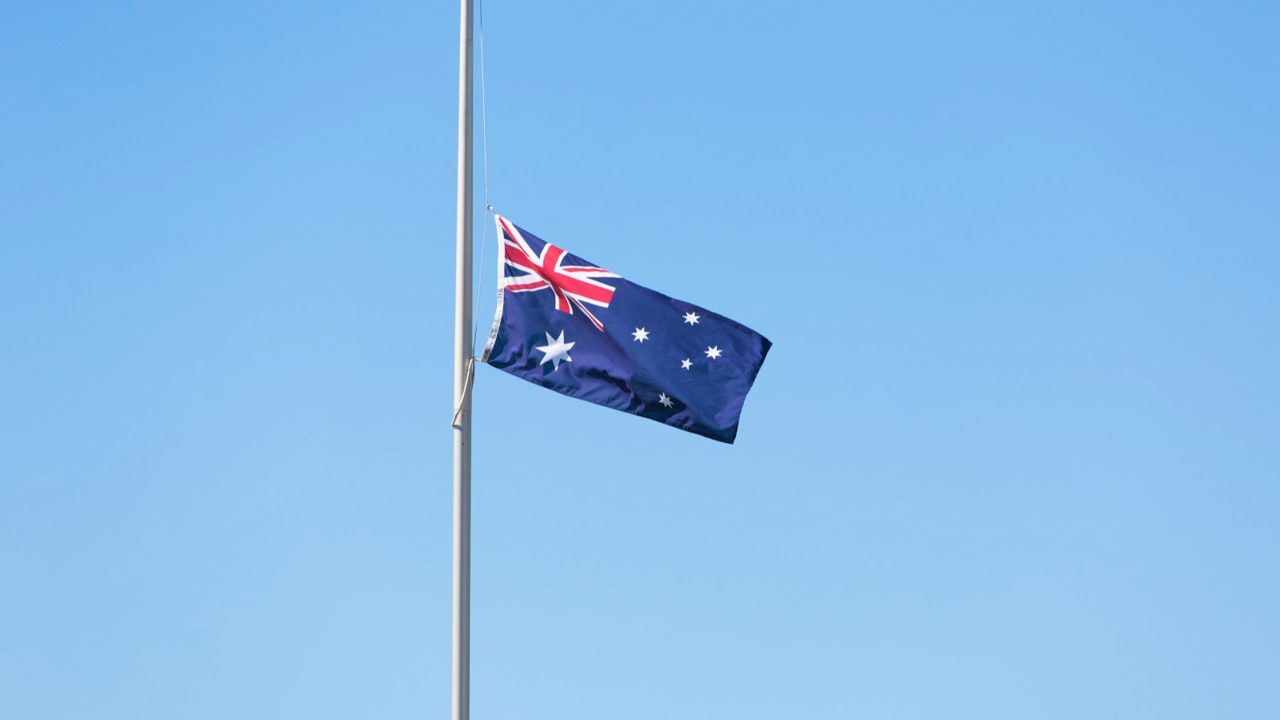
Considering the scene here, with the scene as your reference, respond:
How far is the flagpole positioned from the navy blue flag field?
446 millimetres

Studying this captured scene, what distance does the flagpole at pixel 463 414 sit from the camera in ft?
Answer: 61.1

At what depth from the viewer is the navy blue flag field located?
20.2 m

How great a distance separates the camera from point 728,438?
20797mm

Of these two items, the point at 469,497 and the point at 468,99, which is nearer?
the point at 469,497

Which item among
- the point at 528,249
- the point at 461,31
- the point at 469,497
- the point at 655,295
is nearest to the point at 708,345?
the point at 655,295

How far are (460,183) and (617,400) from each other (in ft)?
11.0

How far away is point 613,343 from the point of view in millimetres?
20734

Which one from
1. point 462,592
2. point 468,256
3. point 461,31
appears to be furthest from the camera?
point 461,31

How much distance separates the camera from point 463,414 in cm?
1964

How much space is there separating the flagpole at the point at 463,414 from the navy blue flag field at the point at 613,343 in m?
0.45

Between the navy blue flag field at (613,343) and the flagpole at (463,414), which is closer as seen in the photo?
the flagpole at (463,414)

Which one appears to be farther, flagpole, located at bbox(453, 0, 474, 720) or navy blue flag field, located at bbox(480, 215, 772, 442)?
navy blue flag field, located at bbox(480, 215, 772, 442)

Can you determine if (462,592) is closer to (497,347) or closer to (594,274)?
(497,347)

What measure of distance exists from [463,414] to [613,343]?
227 centimetres
